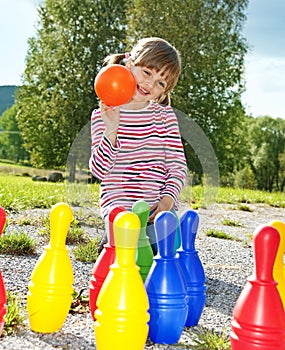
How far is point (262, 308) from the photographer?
1.79 m

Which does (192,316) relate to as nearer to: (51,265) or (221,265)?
(51,265)

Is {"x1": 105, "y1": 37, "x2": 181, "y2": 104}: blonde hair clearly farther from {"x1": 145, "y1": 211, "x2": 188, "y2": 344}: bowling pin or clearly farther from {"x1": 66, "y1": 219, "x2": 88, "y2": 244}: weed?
{"x1": 66, "y1": 219, "x2": 88, "y2": 244}: weed

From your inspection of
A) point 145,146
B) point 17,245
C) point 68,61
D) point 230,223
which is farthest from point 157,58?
point 68,61

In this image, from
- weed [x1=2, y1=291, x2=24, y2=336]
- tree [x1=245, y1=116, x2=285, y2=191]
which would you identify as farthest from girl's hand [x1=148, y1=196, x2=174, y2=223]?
tree [x1=245, y1=116, x2=285, y2=191]

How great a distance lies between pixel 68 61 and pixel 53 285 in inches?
577

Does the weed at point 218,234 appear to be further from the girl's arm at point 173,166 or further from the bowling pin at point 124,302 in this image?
the bowling pin at point 124,302

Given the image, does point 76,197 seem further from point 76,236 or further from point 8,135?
point 8,135

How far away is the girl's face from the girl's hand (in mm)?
453

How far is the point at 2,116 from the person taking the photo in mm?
40812

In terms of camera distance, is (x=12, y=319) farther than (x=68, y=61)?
No

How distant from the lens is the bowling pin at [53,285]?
2.08 metres

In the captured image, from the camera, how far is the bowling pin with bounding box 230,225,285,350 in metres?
1.79

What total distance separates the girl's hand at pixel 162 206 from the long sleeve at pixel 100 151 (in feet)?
0.87

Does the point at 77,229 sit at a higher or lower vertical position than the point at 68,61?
lower
